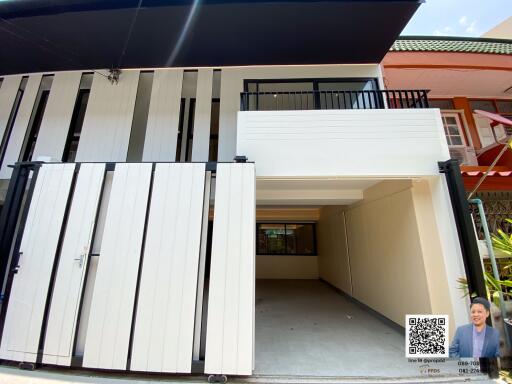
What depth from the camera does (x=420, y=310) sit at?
11.7 ft

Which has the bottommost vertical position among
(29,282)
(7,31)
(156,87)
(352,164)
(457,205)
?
(29,282)

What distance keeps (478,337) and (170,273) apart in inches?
150

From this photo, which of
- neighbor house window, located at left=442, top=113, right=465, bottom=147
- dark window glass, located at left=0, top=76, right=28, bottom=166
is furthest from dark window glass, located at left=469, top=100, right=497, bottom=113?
dark window glass, located at left=0, top=76, right=28, bottom=166

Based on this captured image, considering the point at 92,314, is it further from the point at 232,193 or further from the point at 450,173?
the point at 450,173

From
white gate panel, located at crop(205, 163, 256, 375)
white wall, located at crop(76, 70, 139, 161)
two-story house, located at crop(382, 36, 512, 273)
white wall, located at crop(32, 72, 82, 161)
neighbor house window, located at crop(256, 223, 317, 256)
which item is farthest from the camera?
neighbor house window, located at crop(256, 223, 317, 256)

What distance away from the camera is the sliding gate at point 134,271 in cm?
266

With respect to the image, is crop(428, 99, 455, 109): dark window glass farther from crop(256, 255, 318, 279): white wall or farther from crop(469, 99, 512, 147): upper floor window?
crop(256, 255, 318, 279): white wall

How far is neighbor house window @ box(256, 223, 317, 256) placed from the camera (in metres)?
9.70

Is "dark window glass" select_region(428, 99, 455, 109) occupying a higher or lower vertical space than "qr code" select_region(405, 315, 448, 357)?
higher

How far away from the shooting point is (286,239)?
32.3 feet

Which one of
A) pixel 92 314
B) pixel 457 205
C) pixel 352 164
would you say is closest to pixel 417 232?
pixel 457 205

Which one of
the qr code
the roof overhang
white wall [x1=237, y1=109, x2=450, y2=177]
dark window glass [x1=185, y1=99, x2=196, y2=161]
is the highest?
the roof overhang

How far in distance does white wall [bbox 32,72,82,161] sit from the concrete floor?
5.71 meters

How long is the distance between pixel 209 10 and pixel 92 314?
506 centimetres
